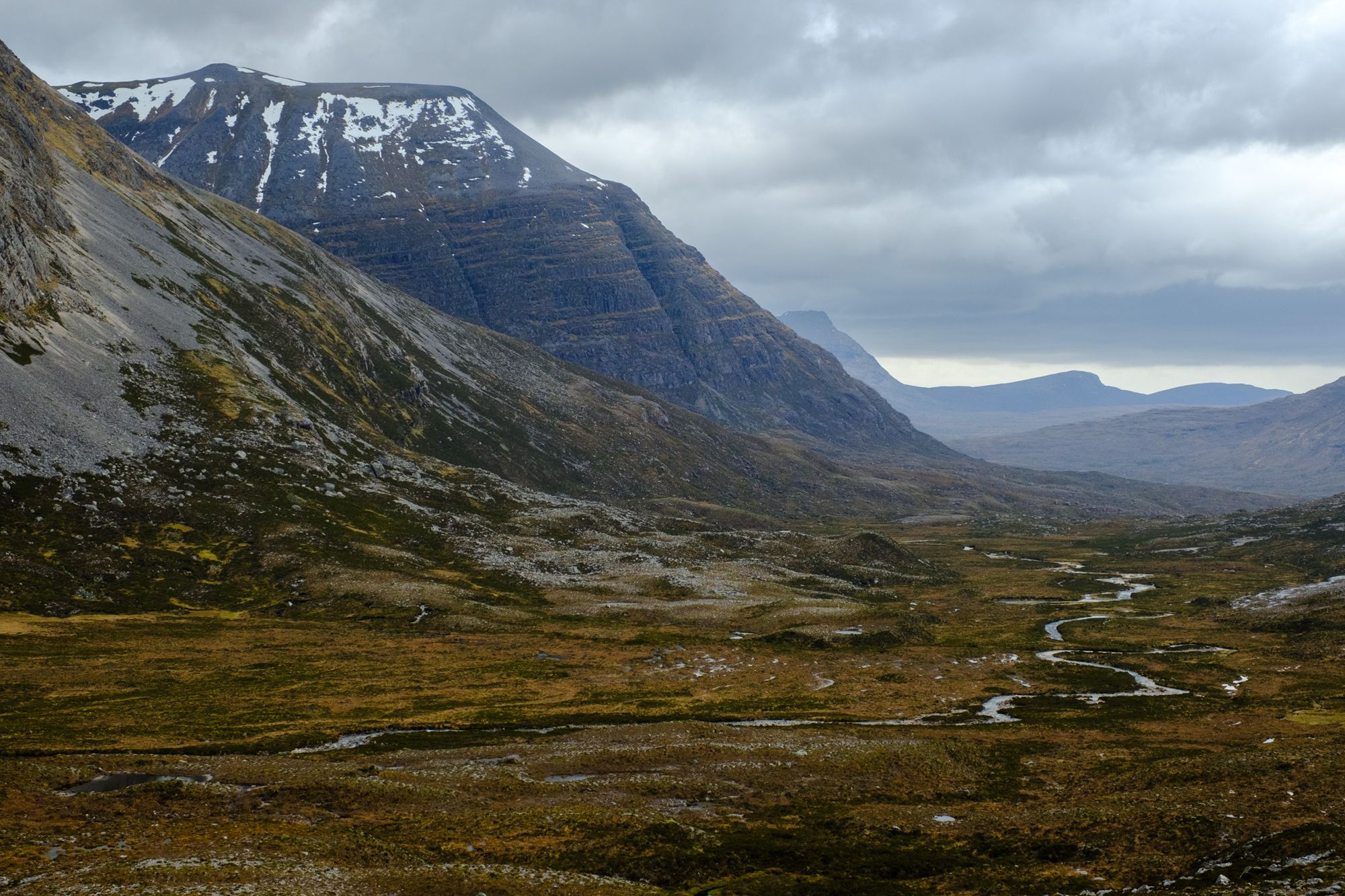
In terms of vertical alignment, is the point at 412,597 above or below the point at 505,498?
below

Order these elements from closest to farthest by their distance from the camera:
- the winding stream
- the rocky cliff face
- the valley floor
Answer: the valley floor, the winding stream, the rocky cliff face

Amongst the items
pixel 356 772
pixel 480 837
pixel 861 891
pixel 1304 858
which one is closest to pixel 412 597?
pixel 356 772

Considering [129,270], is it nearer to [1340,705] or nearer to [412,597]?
[412,597]

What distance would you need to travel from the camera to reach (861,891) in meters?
44.8

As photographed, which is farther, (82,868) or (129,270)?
(129,270)

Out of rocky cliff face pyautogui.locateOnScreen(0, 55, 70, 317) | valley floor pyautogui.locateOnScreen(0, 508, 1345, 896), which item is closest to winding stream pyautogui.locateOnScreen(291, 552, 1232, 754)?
valley floor pyautogui.locateOnScreen(0, 508, 1345, 896)

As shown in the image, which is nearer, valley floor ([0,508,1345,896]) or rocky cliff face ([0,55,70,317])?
valley floor ([0,508,1345,896])

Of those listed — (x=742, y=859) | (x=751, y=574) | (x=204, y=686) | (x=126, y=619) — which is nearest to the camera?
(x=742, y=859)

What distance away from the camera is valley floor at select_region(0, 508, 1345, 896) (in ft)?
146

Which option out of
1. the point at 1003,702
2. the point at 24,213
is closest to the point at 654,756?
the point at 1003,702

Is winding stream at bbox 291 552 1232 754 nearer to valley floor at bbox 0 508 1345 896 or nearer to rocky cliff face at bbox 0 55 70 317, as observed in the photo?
valley floor at bbox 0 508 1345 896

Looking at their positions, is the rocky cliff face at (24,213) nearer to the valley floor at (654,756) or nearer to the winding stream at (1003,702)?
the valley floor at (654,756)

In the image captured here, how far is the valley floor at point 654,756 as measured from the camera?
44500mm

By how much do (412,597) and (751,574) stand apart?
6915 centimetres
